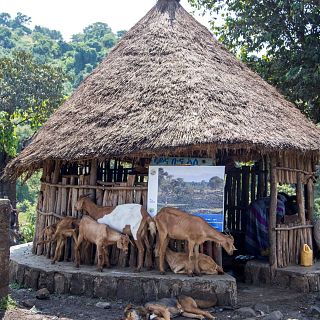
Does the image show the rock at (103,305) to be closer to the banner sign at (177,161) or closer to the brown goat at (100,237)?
the brown goat at (100,237)

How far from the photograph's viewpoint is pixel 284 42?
44.0ft

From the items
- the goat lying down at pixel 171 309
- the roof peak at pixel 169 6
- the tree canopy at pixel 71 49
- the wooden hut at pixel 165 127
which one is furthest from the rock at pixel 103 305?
the tree canopy at pixel 71 49

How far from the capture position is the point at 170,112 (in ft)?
26.2

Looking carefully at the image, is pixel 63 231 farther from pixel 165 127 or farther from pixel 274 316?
pixel 274 316

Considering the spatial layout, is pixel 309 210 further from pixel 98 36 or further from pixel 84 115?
pixel 98 36

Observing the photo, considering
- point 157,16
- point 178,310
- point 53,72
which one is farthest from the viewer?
point 53,72

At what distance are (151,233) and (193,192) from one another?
0.94 meters

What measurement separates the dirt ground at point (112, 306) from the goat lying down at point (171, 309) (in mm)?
124

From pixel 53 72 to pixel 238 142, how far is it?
1658cm

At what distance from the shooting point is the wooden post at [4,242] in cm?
615

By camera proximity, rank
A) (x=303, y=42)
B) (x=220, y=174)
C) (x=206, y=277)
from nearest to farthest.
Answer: (x=206, y=277), (x=220, y=174), (x=303, y=42)

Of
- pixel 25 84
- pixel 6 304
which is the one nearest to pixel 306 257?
pixel 6 304

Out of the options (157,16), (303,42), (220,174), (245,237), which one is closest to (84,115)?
(220,174)

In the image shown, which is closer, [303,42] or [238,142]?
[238,142]
